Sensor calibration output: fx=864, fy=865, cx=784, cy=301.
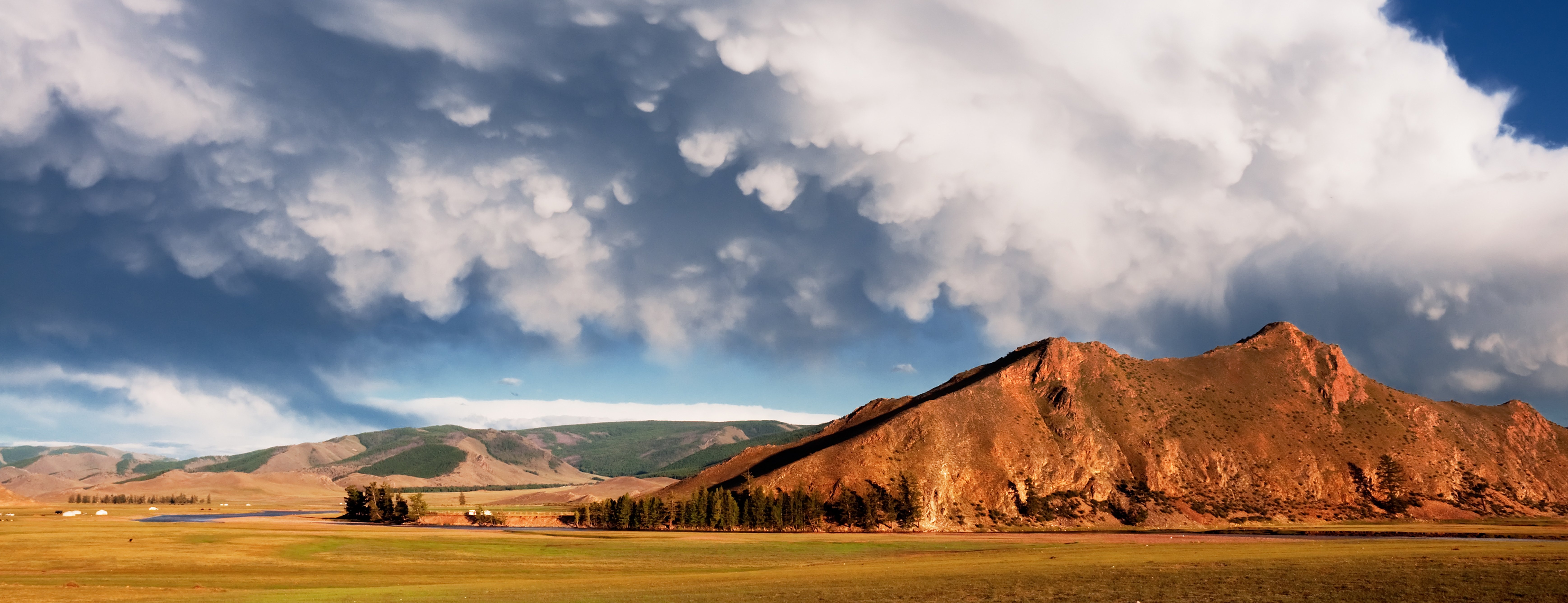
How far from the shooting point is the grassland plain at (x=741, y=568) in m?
51.8

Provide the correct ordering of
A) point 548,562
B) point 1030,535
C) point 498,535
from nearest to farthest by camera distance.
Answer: point 548,562
point 498,535
point 1030,535

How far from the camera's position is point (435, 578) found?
75312 mm

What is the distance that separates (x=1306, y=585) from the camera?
5153 cm

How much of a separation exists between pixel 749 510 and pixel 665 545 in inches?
2902

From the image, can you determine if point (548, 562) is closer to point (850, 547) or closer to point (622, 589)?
point (622, 589)

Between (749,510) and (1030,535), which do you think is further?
(749,510)

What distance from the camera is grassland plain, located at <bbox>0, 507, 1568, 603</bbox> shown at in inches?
2040

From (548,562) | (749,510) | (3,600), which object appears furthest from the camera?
(749,510)

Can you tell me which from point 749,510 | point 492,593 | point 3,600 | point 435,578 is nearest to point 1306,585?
point 492,593

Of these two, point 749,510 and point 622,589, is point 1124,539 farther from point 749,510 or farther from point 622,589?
point 622,589

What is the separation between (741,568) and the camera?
88938 mm

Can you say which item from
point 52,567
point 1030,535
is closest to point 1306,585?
point 52,567

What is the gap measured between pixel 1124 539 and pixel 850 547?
5151 cm

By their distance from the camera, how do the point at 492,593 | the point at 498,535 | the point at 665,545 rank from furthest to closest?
the point at 498,535
the point at 665,545
the point at 492,593
